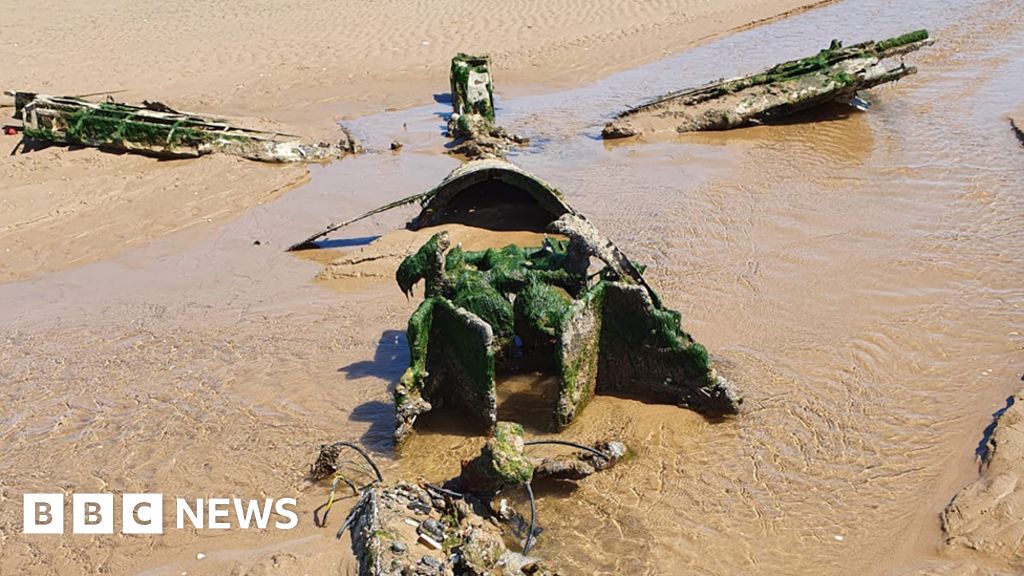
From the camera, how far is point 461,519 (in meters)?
5.39

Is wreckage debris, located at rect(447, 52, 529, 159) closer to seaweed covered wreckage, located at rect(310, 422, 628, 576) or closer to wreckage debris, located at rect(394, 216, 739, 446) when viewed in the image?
wreckage debris, located at rect(394, 216, 739, 446)

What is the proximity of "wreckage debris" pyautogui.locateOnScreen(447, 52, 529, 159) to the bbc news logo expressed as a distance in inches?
297

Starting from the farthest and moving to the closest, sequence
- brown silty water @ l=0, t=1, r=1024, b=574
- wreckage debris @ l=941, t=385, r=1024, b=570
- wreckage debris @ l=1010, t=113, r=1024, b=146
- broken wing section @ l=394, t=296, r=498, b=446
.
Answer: wreckage debris @ l=1010, t=113, r=1024, b=146, broken wing section @ l=394, t=296, r=498, b=446, brown silty water @ l=0, t=1, r=1024, b=574, wreckage debris @ l=941, t=385, r=1024, b=570

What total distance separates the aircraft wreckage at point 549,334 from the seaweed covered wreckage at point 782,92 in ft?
22.7

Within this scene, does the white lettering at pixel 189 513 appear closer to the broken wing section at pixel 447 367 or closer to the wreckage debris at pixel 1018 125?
the broken wing section at pixel 447 367

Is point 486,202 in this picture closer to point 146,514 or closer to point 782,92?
point 782,92

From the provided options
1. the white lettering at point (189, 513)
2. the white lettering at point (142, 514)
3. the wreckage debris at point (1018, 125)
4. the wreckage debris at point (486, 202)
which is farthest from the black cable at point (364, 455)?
the wreckage debris at point (1018, 125)

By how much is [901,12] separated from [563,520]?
18409 mm

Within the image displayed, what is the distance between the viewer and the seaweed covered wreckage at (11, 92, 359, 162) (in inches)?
509

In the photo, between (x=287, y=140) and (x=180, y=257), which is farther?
(x=287, y=140)

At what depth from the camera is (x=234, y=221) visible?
A: 1098 cm

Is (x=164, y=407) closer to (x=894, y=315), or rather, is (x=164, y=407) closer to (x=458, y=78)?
(x=894, y=315)

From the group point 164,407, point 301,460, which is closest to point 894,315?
point 301,460

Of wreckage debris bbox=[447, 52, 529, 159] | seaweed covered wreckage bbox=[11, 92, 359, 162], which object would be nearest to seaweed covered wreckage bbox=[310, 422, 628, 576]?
wreckage debris bbox=[447, 52, 529, 159]
